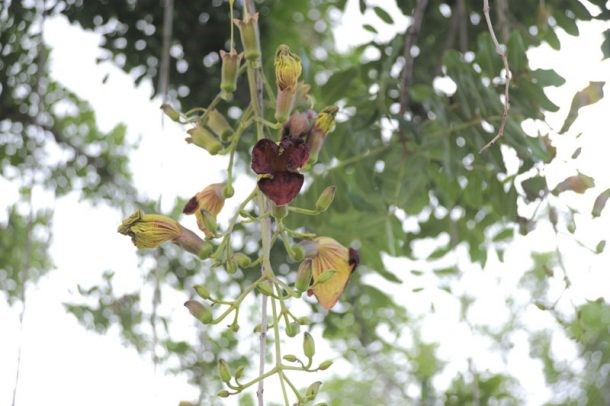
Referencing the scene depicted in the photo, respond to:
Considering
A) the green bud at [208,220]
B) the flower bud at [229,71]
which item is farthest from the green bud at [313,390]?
the flower bud at [229,71]

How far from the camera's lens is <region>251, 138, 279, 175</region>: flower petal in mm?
519

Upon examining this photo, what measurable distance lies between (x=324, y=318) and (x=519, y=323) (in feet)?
5.16

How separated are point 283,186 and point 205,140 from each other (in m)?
0.12

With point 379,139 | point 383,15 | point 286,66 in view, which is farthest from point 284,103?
point 383,15

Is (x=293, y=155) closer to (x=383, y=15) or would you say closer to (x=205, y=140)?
(x=205, y=140)

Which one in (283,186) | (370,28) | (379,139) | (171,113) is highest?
(370,28)

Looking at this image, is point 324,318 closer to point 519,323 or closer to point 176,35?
point 176,35

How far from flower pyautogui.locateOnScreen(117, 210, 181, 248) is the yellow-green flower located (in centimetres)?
12

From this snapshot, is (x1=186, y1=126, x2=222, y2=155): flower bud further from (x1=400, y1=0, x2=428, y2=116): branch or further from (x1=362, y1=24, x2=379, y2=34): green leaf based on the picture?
(x1=362, y1=24, x2=379, y2=34): green leaf

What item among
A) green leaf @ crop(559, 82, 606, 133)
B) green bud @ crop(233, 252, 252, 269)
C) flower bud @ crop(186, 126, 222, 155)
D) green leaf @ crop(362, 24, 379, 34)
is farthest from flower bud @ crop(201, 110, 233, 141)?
green leaf @ crop(362, 24, 379, 34)

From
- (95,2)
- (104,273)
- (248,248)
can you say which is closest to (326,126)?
(95,2)

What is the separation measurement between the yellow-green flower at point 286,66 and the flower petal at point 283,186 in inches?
3.3

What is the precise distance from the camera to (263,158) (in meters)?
0.52

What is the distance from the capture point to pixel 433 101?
0.89 metres
